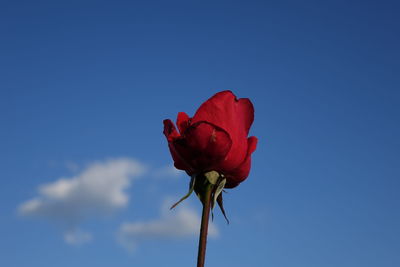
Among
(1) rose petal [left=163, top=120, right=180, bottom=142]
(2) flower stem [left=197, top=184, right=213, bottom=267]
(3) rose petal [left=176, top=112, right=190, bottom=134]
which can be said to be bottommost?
(2) flower stem [left=197, top=184, right=213, bottom=267]

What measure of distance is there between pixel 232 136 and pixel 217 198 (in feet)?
1.13

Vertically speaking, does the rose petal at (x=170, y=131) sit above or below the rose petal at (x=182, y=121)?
below

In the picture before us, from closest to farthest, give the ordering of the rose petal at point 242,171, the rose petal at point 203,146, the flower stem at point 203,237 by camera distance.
Result: the flower stem at point 203,237
the rose petal at point 203,146
the rose petal at point 242,171

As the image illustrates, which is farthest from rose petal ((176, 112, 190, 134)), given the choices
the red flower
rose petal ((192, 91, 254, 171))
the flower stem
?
the flower stem

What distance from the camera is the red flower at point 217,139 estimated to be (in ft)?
6.77

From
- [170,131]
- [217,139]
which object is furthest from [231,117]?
[170,131]

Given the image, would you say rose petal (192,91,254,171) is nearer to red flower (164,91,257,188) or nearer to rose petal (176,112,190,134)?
red flower (164,91,257,188)

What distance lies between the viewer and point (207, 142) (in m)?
2.04

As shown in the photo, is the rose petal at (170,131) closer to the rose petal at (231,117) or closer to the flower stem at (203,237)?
the rose petal at (231,117)

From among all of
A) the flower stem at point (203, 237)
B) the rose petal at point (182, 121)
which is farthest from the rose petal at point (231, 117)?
the flower stem at point (203, 237)

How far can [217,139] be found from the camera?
6.73 feet

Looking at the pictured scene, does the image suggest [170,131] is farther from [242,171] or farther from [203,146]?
[242,171]

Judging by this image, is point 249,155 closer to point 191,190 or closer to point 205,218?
point 191,190

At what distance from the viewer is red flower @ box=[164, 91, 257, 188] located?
2064 mm
